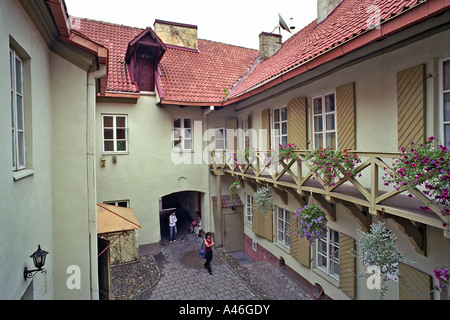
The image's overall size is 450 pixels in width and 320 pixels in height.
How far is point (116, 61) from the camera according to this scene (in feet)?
38.7

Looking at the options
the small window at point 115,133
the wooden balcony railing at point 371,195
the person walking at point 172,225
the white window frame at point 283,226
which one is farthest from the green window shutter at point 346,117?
the person walking at point 172,225

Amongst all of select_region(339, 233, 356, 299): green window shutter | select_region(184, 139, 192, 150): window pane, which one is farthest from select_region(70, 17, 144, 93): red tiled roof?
select_region(339, 233, 356, 299): green window shutter

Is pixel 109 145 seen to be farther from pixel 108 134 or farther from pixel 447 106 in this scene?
pixel 447 106

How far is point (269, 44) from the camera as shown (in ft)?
43.5

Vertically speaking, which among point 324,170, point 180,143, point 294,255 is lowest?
point 294,255

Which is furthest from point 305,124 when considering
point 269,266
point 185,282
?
point 185,282

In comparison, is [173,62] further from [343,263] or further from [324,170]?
[343,263]

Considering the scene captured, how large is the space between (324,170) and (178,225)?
11.2m

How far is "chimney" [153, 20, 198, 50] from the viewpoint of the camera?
13.9 m

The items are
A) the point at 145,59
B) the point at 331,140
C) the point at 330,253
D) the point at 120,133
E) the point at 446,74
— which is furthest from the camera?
the point at 145,59

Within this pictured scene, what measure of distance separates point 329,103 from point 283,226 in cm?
470

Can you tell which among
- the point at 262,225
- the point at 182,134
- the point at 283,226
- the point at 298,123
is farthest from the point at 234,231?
the point at 298,123

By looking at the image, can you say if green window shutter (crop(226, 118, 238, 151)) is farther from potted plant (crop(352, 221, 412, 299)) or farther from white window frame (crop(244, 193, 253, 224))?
potted plant (crop(352, 221, 412, 299))

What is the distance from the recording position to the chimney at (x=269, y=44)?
1303 cm
